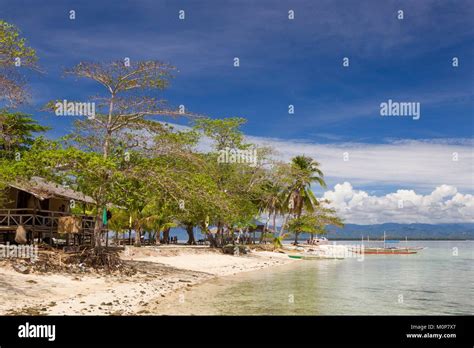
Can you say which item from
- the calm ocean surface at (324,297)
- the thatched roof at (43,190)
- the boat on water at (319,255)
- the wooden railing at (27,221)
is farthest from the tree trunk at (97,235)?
the boat on water at (319,255)

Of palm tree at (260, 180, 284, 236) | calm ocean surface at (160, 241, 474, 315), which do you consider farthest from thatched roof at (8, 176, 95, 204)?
palm tree at (260, 180, 284, 236)

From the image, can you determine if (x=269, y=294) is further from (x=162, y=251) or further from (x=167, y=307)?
(x=162, y=251)

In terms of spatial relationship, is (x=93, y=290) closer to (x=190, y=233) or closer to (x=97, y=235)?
(x=97, y=235)

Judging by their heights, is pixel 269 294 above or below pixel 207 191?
below

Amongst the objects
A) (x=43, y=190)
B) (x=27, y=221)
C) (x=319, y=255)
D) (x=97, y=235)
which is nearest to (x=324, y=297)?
(x=97, y=235)

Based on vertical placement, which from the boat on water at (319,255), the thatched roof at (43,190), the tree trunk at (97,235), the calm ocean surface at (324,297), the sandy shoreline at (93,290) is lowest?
the boat on water at (319,255)

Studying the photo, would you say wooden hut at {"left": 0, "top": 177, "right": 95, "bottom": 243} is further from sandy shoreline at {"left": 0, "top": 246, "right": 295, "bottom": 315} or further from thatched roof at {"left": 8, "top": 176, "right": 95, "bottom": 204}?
sandy shoreline at {"left": 0, "top": 246, "right": 295, "bottom": 315}

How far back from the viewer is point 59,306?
46.5ft

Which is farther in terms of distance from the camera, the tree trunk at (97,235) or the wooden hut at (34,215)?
the tree trunk at (97,235)

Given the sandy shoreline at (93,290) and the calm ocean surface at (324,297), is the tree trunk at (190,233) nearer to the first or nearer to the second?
the sandy shoreline at (93,290)
